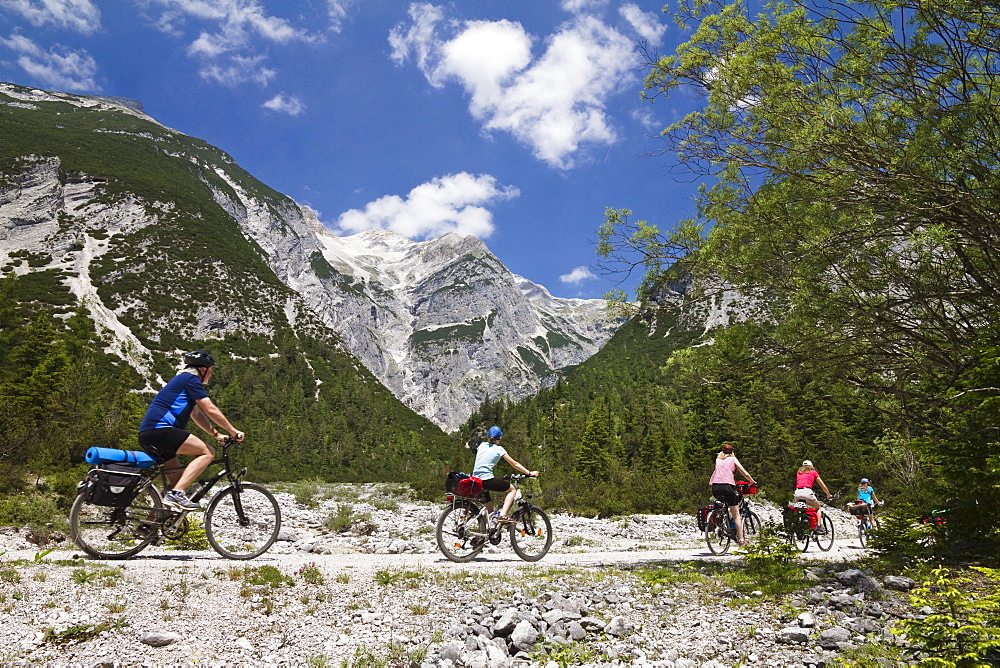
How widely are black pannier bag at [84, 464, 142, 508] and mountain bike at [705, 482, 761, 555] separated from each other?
11.1 metres

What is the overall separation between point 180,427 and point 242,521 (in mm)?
1785

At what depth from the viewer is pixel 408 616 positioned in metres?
5.67

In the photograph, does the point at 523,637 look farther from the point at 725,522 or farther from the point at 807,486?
the point at 807,486

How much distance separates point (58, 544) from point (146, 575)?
7418 millimetres

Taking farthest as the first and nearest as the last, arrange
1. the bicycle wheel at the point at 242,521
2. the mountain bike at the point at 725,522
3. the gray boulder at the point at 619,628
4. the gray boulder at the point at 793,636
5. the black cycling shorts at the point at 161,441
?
the mountain bike at the point at 725,522, the bicycle wheel at the point at 242,521, the black cycling shorts at the point at 161,441, the gray boulder at the point at 619,628, the gray boulder at the point at 793,636

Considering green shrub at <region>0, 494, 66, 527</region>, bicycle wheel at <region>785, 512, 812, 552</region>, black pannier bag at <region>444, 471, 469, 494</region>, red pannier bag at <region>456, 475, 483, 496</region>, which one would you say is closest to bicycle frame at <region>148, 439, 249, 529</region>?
black pannier bag at <region>444, 471, 469, 494</region>

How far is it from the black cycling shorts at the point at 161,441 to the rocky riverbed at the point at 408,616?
134 cm

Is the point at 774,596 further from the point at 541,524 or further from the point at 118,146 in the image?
the point at 118,146

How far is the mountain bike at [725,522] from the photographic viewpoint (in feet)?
38.4

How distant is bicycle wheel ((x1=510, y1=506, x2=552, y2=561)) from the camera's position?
9555 mm

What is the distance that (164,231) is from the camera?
361 ft

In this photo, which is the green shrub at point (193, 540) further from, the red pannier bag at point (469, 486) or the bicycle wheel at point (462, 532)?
the red pannier bag at point (469, 486)

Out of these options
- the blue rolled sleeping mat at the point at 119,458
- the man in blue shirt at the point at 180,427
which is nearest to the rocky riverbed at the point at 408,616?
the man in blue shirt at the point at 180,427

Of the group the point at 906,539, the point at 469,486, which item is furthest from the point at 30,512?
the point at 906,539
